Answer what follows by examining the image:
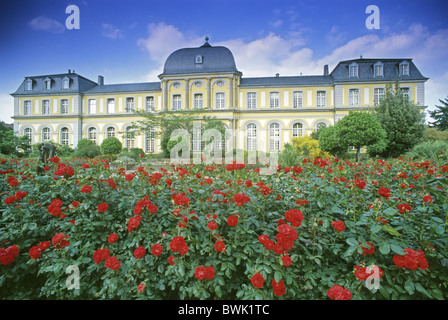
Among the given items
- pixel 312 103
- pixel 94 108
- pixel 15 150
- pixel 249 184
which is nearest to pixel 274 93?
pixel 312 103

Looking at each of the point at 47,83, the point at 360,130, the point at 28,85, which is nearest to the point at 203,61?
the point at 360,130

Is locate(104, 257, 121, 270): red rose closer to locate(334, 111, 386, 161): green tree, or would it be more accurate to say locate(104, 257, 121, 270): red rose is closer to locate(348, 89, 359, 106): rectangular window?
locate(334, 111, 386, 161): green tree

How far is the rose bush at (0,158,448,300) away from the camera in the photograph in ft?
4.42

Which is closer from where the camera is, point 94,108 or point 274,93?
point 274,93

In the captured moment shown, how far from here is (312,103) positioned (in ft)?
88.4

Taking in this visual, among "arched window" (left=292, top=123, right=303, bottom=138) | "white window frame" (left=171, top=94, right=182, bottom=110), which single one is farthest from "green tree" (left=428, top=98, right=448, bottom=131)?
"white window frame" (left=171, top=94, right=182, bottom=110)

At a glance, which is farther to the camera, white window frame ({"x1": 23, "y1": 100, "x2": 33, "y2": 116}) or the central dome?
white window frame ({"x1": 23, "y1": 100, "x2": 33, "y2": 116})

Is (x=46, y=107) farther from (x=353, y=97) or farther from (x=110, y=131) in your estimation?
(x=353, y=97)

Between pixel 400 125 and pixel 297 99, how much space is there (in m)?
13.8

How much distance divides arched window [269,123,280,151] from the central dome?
8.19 m

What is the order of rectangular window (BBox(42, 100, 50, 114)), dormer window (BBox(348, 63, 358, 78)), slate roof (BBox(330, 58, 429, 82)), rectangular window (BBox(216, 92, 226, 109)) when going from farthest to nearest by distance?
rectangular window (BBox(42, 100, 50, 114)) < rectangular window (BBox(216, 92, 226, 109)) < dormer window (BBox(348, 63, 358, 78)) < slate roof (BBox(330, 58, 429, 82))

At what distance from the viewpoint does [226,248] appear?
1.53 m
